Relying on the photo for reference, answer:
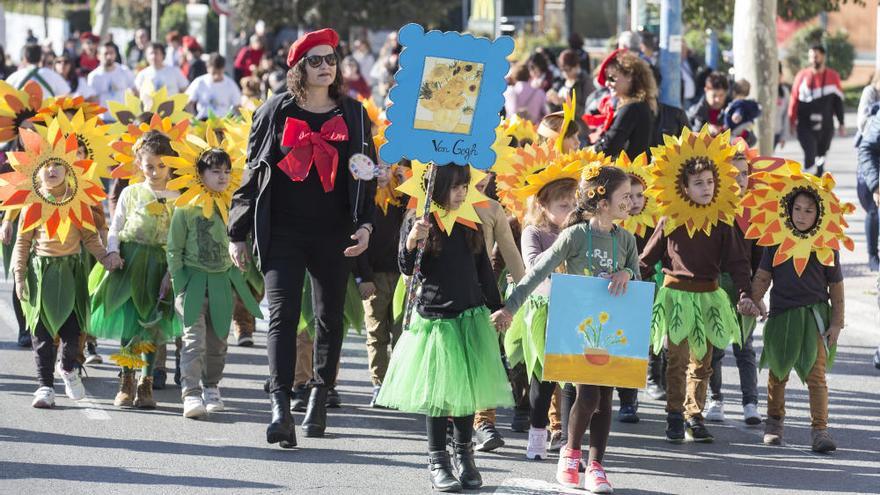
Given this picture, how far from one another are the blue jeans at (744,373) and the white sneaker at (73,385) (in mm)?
3505

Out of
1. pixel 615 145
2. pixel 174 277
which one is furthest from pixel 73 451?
pixel 615 145

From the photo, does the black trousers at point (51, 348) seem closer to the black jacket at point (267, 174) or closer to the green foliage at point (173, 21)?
the black jacket at point (267, 174)

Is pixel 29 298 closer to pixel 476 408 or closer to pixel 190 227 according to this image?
pixel 190 227

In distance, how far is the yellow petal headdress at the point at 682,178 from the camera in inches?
319

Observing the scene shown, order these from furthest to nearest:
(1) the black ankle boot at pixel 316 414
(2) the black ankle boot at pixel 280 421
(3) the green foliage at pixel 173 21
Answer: (3) the green foliage at pixel 173 21, (1) the black ankle boot at pixel 316 414, (2) the black ankle boot at pixel 280 421

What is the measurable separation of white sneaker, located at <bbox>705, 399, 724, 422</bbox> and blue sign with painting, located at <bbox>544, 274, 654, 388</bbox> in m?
1.95

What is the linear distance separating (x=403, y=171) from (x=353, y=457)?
191 centimetres

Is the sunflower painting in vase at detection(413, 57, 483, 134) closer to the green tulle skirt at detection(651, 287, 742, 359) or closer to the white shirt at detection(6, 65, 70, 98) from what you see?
the green tulle skirt at detection(651, 287, 742, 359)

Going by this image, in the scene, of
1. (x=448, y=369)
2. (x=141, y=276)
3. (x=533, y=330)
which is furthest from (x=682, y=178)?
(x=141, y=276)

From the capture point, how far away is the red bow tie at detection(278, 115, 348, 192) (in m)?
7.47

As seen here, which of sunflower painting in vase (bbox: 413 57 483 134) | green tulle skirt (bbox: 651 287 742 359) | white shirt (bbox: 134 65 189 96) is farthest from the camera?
white shirt (bbox: 134 65 189 96)

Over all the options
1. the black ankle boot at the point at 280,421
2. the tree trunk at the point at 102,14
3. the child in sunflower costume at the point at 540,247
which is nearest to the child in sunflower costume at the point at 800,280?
the child in sunflower costume at the point at 540,247

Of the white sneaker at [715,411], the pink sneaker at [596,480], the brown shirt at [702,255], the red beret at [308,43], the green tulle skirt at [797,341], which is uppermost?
the red beret at [308,43]

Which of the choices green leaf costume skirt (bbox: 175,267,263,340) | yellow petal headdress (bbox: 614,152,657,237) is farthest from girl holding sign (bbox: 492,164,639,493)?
green leaf costume skirt (bbox: 175,267,263,340)
